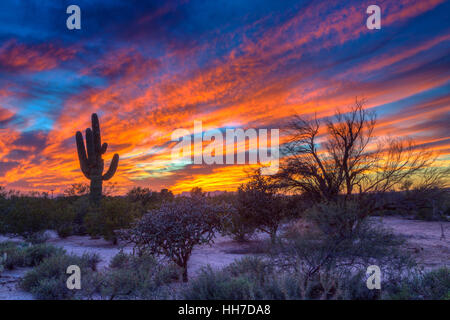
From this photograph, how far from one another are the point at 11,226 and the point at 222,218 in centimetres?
1560

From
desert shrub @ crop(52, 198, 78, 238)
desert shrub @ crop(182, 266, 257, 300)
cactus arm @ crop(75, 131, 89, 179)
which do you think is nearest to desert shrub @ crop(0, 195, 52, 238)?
desert shrub @ crop(52, 198, 78, 238)

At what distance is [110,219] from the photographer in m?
18.3

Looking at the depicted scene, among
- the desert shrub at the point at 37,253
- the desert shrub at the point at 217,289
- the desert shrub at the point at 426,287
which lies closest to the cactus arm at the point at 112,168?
the desert shrub at the point at 37,253

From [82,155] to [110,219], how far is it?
7.75 meters

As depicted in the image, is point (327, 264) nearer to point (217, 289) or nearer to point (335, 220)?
point (335, 220)

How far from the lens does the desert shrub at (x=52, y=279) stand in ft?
23.1

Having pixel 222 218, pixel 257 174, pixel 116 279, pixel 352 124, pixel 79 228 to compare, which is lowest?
pixel 79 228

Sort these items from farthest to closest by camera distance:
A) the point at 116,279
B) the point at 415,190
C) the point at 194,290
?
the point at 415,190, the point at 116,279, the point at 194,290

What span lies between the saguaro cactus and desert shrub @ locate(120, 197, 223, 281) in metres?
15.4

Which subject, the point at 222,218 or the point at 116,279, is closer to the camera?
the point at 116,279

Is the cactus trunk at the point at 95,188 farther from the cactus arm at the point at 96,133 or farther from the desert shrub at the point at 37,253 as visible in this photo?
the desert shrub at the point at 37,253

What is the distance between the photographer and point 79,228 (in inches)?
886

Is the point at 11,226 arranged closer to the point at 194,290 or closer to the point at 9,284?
the point at 9,284

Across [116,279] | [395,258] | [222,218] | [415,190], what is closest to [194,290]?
[116,279]
